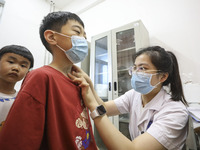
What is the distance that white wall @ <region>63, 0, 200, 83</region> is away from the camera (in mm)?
1488

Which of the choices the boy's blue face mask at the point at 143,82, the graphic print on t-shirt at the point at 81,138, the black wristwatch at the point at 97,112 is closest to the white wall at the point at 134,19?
the boy's blue face mask at the point at 143,82

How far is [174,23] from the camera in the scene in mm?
1650

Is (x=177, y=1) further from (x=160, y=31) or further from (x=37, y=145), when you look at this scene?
(x=37, y=145)

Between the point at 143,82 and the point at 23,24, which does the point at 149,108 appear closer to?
the point at 143,82

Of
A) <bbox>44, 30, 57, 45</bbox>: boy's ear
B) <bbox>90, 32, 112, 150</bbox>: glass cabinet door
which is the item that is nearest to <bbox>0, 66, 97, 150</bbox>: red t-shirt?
<bbox>44, 30, 57, 45</bbox>: boy's ear

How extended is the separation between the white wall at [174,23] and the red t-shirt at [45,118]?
158 centimetres

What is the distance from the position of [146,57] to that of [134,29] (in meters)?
0.89

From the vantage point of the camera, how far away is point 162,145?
71cm

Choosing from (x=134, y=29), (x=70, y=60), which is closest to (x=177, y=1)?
(x=134, y=29)

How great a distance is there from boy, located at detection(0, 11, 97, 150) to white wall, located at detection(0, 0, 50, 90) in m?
2.02

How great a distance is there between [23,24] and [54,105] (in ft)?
8.68

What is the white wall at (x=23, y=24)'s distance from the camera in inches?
85.1

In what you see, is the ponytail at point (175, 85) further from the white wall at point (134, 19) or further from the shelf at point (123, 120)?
the shelf at point (123, 120)

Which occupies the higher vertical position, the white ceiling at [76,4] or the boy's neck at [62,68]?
the white ceiling at [76,4]
